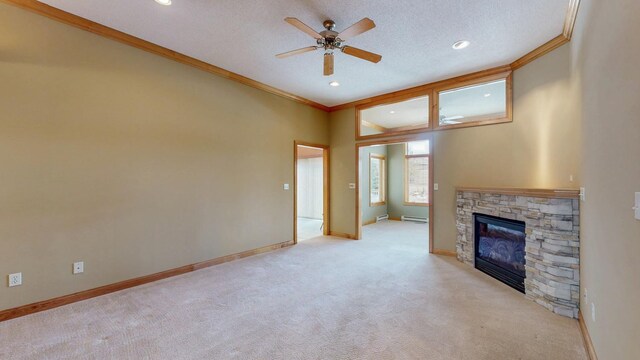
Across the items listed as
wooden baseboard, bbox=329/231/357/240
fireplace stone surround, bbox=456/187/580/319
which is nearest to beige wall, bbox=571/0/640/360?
fireplace stone surround, bbox=456/187/580/319

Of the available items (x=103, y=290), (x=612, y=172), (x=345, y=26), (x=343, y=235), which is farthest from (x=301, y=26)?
(x=343, y=235)

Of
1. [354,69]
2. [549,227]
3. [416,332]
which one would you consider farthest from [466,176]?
[416,332]

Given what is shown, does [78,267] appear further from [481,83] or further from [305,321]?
[481,83]

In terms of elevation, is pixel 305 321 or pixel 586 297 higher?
pixel 586 297

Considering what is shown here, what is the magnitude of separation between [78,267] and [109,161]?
1180 mm

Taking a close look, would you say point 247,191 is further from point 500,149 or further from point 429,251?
point 500,149

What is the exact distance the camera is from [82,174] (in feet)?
9.38

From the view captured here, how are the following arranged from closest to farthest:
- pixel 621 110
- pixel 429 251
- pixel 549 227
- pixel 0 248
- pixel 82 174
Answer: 1. pixel 621 110
2. pixel 0 248
3. pixel 549 227
4. pixel 82 174
5. pixel 429 251

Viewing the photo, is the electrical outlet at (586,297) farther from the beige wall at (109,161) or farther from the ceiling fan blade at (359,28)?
the beige wall at (109,161)

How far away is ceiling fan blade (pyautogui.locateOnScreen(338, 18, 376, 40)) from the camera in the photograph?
7.67 ft

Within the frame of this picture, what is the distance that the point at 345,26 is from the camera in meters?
2.93

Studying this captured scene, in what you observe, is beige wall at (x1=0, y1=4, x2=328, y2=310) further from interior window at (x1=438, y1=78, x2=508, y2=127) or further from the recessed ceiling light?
interior window at (x1=438, y1=78, x2=508, y2=127)

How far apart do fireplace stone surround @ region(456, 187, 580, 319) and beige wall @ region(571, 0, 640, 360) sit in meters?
0.30

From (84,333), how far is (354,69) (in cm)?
428
